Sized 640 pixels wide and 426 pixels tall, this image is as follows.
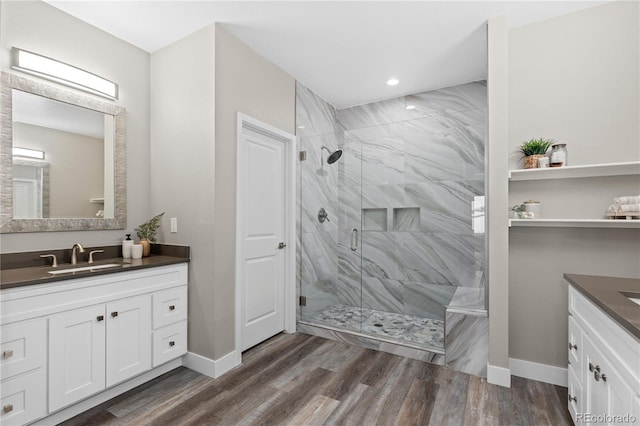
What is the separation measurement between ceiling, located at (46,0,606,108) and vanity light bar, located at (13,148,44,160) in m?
1.03

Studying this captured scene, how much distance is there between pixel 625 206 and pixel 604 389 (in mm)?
Answer: 1231

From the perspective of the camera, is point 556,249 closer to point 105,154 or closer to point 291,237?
point 291,237

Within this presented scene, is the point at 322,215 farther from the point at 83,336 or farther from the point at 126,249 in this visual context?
the point at 83,336

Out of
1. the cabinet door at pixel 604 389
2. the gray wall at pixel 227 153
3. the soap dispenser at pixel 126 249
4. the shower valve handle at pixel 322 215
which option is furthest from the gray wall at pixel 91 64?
the cabinet door at pixel 604 389

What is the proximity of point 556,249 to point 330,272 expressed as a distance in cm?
228

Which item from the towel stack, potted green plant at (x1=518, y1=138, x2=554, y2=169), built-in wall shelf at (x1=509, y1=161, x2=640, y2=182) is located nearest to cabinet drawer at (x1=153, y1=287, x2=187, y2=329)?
built-in wall shelf at (x1=509, y1=161, x2=640, y2=182)

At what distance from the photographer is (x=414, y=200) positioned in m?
3.67

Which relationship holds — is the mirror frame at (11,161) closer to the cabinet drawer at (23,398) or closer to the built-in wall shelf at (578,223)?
the cabinet drawer at (23,398)

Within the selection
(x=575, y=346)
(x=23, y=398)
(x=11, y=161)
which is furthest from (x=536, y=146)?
(x=11, y=161)

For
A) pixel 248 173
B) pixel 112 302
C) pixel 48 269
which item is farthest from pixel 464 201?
pixel 48 269

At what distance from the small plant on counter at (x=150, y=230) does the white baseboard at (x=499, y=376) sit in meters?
2.83

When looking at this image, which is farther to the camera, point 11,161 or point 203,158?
point 203,158

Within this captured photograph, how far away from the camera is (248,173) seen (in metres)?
2.81

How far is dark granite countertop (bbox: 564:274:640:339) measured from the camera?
3.55 feet
